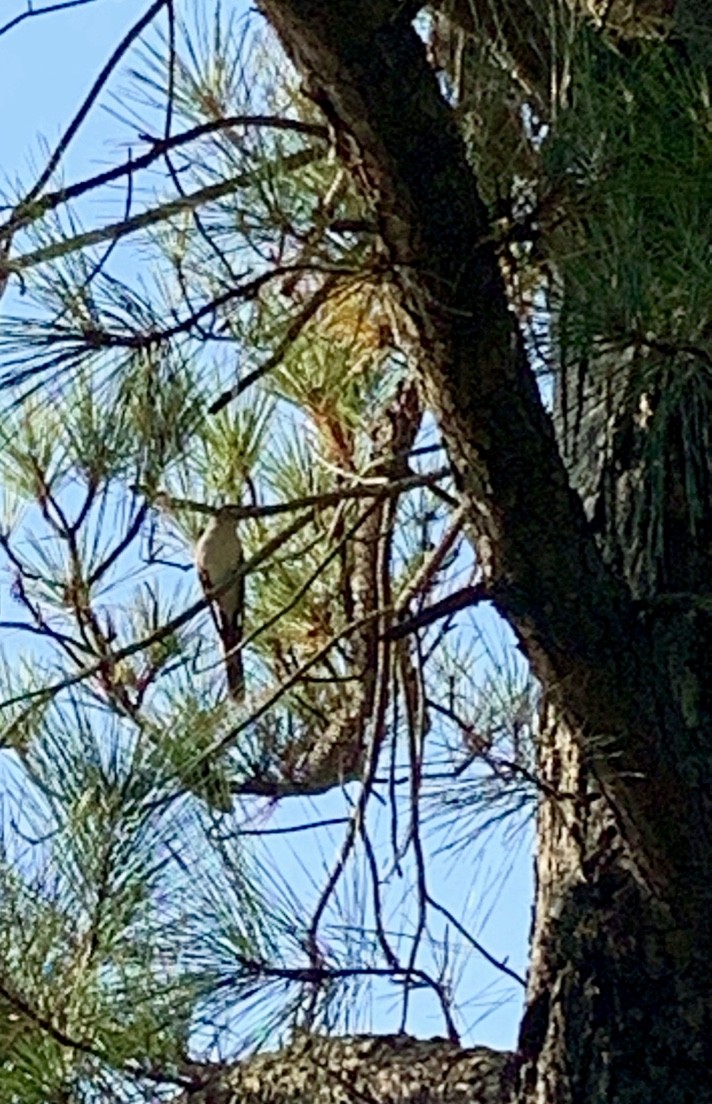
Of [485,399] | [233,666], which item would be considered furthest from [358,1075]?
[485,399]

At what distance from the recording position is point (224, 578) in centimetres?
142

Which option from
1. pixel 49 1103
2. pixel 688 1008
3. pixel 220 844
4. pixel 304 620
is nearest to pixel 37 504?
pixel 304 620

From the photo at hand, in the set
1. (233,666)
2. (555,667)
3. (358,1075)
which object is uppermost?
(233,666)

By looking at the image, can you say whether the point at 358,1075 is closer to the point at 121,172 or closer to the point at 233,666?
the point at 233,666

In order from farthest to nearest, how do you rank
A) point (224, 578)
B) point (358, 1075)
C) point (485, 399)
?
point (224, 578), point (358, 1075), point (485, 399)

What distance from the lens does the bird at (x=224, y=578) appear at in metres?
1.45

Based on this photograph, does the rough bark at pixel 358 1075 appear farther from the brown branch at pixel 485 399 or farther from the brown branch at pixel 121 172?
the brown branch at pixel 121 172

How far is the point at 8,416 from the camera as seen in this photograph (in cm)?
113

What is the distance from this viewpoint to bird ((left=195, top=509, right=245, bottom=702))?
4.77 feet

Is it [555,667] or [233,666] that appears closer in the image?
[555,667]

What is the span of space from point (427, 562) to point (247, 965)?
1.00ft

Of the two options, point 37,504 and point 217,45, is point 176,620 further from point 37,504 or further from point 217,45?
point 217,45

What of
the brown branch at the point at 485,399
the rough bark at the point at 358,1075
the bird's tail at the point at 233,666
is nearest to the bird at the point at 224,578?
the bird's tail at the point at 233,666

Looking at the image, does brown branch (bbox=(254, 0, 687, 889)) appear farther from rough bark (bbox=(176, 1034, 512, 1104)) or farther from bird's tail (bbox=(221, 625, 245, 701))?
bird's tail (bbox=(221, 625, 245, 701))
